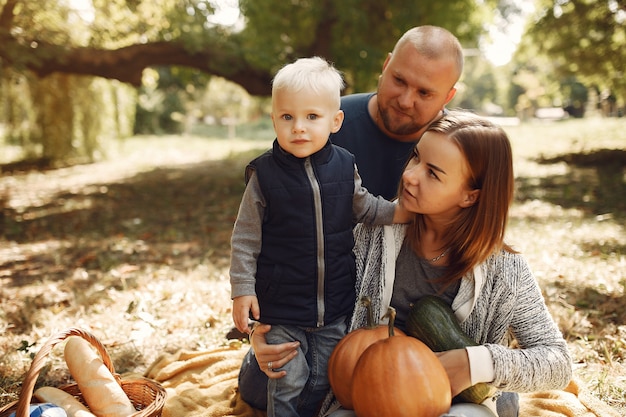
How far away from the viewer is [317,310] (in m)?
2.41

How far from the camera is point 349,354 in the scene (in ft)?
7.52

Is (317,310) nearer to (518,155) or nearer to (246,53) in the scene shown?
(246,53)

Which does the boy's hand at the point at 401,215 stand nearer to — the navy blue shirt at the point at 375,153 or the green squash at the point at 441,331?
the green squash at the point at 441,331

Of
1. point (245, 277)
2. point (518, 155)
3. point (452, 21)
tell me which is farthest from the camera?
A: point (518, 155)

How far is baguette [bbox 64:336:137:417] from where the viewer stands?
2.48 meters

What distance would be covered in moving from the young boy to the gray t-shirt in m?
0.24

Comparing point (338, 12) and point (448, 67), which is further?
point (338, 12)

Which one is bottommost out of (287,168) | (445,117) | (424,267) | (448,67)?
(424,267)

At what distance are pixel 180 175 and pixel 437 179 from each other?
11960 mm

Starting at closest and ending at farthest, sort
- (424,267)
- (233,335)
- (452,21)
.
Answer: (424,267) → (233,335) → (452,21)

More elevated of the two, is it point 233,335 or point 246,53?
point 246,53

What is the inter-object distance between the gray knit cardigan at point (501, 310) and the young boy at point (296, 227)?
Result: 0.47 feet

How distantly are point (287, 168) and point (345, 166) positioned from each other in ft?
0.93

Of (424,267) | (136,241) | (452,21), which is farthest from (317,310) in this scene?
(452,21)
